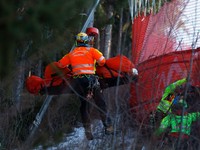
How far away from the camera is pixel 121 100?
156 inches

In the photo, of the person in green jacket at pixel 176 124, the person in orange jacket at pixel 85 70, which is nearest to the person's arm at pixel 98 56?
the person in orange jacket at pixel 85 70

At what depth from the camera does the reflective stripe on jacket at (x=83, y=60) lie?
22.3 feet

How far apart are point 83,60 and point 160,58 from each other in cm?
253

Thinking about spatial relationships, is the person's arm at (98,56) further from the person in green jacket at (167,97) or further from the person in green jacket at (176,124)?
the person in green jacket at (176,124)

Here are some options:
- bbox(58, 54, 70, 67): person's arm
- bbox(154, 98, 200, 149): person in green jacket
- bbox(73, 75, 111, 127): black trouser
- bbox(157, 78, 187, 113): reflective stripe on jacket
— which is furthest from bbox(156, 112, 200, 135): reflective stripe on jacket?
bbox(58, 54, 70, 67): person's arm

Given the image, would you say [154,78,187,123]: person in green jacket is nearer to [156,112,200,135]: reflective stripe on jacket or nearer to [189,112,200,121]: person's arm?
[156,112,200,135]: reflective stripe on jacket

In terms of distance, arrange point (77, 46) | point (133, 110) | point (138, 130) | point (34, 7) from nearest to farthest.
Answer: point (34, 7), point (138, 130), point (133, 110), point (77, 46)

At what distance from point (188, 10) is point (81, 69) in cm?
174

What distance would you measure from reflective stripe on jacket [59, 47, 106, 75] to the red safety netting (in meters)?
0.56

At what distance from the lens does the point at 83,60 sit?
22.3 feet

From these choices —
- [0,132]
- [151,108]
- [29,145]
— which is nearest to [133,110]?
[151,108]

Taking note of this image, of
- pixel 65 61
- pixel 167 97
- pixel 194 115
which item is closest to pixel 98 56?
pixel 65 61

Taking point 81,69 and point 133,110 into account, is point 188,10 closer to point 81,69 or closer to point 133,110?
point 81,69

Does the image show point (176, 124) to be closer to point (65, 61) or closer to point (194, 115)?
point (194, 115)
